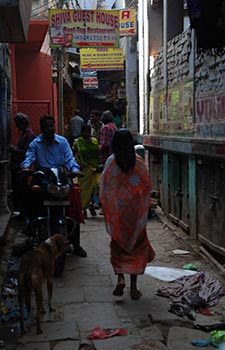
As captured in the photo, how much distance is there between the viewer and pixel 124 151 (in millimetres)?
4805

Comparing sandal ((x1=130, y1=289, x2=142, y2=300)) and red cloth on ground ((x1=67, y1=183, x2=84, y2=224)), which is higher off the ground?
red cloth on ground ((x1=67, y1=183, x2=84, y2=224))

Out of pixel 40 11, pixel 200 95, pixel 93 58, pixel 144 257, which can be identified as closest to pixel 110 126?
pixel 200 95

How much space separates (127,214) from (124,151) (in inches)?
24.6

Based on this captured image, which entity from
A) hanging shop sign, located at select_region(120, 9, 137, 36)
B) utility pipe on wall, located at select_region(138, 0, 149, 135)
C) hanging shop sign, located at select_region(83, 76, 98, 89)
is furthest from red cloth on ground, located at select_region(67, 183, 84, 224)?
hanging shop sign, located at select_region(83, 76, 98, 89)

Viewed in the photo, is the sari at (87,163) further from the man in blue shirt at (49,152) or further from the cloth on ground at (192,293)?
the cloth on ground at (192,293)

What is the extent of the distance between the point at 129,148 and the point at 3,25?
6.03 feet

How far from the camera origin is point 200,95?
6559 millimetres

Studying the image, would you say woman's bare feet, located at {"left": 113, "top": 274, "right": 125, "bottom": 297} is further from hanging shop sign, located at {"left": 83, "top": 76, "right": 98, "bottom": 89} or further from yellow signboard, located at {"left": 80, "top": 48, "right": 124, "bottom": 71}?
hanging shop sign, located at {"left": 83, "top": 76, "right": 98, "bottom": 89}

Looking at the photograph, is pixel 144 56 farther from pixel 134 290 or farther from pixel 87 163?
pixel 134 290

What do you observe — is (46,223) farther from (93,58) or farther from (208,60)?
(93,58)

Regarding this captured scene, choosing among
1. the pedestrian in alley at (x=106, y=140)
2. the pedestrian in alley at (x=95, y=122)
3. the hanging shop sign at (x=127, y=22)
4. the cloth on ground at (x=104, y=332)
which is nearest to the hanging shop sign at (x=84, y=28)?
the hanging shop sign at (x=127, y=22)

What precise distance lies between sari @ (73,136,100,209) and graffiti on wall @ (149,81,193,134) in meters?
1.44

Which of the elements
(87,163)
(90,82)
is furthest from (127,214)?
(90,82)

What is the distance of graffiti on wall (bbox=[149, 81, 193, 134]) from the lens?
7.22 meters
